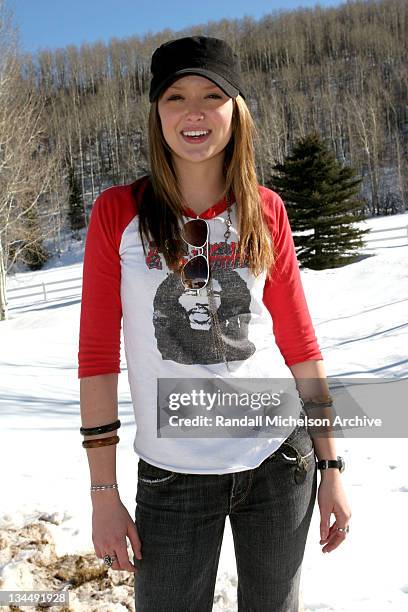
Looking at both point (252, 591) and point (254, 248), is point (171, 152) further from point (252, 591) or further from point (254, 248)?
point (252, 591)

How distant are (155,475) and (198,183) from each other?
732mm

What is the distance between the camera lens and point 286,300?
1.37m

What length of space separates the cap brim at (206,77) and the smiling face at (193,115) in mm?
23

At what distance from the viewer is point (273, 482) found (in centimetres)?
124

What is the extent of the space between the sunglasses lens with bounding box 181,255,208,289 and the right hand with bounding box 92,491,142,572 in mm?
523

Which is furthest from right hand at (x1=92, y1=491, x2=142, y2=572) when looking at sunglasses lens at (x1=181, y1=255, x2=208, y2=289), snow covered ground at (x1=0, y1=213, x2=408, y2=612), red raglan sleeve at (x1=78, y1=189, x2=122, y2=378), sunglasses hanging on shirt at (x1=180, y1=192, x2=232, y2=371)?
snow covered ground at (x1=0, y1=213, x2=408, y2=612)

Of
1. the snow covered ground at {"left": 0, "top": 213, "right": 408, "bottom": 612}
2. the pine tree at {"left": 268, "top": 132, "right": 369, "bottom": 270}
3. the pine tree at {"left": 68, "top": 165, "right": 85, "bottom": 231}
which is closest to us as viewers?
the snow covered ground at {"left": 0, "top": 213, "right": 408, "bottom": 612}

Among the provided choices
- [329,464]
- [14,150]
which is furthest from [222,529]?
[14,150]

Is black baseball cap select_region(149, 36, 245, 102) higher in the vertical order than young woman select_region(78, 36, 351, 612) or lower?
higher

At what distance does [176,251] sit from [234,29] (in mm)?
72489

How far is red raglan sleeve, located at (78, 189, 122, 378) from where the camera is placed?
1190mm

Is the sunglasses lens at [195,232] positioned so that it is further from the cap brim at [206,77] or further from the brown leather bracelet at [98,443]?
the brown leather bracelet at [98,443]

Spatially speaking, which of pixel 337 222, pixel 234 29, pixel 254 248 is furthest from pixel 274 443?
pixel 234 29

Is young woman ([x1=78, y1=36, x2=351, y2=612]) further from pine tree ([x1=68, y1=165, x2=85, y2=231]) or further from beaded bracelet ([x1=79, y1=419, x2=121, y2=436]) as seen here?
pine tree ([x1=68, y1=165, x2=85, y2=231])
